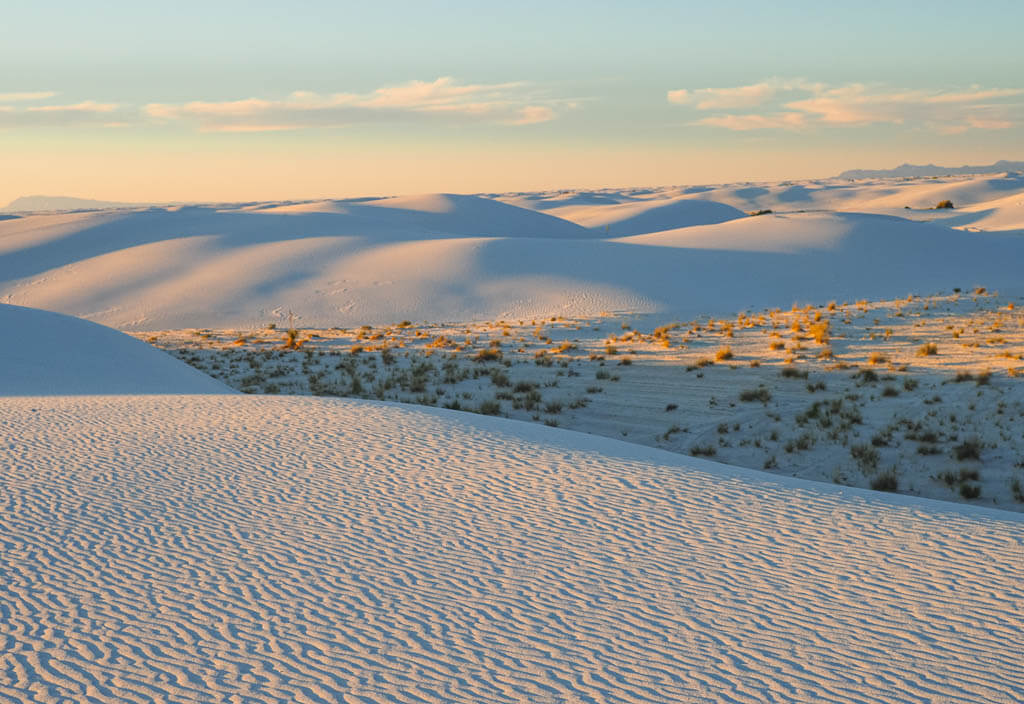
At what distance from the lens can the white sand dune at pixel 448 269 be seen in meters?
29.6

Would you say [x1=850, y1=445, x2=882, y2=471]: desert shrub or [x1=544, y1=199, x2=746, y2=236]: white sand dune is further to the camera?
[x1=544, y1=199, x2=746, y2=236]: white sand dune

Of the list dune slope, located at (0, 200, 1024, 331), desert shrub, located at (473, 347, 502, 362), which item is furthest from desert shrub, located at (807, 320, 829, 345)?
desert shrub, located at (473, 347, 502, 362)

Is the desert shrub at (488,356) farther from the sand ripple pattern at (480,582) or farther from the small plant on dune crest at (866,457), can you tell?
the sand ripple pattern at (480,582)

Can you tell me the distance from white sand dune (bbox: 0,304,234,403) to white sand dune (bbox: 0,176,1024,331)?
1159 centimetres

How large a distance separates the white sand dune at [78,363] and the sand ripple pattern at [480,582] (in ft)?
20.1

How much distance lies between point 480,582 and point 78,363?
12.7 metres

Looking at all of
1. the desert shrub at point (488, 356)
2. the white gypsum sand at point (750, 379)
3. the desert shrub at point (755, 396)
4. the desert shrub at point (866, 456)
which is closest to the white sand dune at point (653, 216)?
the white gypsum sand at point (750, 379)

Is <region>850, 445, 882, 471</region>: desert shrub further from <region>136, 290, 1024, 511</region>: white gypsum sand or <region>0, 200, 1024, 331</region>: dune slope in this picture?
<region>0, 200, 1024, 331</region>: dune slope

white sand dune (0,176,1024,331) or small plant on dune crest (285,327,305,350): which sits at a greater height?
white sand dune (0,176,1024,331)

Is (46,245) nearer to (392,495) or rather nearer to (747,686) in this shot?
(392,495)

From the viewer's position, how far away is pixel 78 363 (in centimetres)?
1512

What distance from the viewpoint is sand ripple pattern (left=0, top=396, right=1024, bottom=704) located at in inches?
144

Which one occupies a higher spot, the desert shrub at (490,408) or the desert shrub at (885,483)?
the desert shrub at (490,408)

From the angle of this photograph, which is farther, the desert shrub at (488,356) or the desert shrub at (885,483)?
the desert shrub at (488,356)
